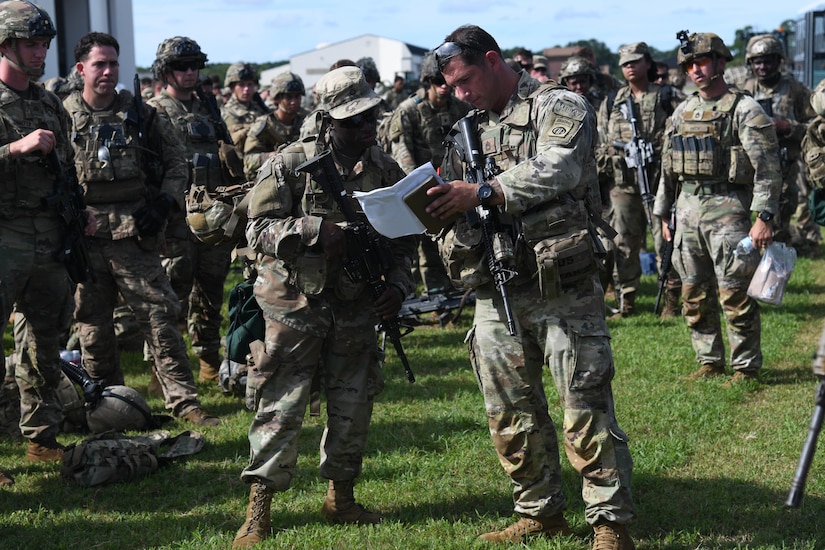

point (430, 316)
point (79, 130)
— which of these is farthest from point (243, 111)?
point (79, 130)

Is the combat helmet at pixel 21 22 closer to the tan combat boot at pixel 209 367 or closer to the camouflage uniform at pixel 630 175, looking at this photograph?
the tan combat boot at pixel 209 367

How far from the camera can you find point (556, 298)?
4.57 m

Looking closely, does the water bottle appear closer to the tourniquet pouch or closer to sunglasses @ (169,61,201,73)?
the tourniquet pouch

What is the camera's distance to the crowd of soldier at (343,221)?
15.1 ft

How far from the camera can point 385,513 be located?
5438 mm

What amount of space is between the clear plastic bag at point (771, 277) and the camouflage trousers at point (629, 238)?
3.27m

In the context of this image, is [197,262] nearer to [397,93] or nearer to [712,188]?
[712,188]

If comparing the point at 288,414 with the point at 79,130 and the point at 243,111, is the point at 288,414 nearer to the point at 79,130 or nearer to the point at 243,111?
the point at 79,130

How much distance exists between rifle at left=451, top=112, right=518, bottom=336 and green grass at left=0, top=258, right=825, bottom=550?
1.29m

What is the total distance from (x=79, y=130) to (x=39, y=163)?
1174 mm

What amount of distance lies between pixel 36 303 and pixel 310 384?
6.64 feet

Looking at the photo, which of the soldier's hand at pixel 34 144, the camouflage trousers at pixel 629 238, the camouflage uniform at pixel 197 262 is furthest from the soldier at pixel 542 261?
the camouflage trousers at pixel 629 238

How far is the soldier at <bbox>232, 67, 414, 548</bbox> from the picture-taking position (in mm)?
4867

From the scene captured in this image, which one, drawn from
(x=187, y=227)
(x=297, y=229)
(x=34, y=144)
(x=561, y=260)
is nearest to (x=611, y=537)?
(x=561, y=260)
